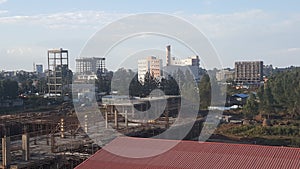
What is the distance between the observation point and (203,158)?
507 cm

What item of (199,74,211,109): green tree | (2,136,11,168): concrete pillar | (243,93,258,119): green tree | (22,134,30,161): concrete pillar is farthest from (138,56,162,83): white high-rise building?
(243,93,258,119): green tree

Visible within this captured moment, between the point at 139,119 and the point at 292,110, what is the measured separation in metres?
6.73

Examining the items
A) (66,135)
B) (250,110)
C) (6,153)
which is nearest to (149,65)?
(66,135)

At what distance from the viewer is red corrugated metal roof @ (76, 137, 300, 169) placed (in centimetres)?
484

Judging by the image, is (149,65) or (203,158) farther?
(149,65)

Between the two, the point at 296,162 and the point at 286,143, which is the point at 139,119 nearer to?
the point at 286,143

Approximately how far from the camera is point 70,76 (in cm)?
2692

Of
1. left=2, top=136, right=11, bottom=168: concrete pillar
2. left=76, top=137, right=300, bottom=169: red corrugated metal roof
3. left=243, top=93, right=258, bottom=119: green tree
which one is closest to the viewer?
left=76, top=137, right=300, bottom=169: red corrugated metal roof

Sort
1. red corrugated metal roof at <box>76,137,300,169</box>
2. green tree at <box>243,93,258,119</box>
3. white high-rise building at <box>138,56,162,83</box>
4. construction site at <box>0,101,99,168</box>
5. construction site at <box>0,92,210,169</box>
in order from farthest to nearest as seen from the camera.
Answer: green tree at <box>243,93,258,119</box> < white high-rise building at <box>138,56,162,83</box> < construction site at <box>0,92,210,169</box> < construction site at <box>0,101,99,168</box> < red corrugated metal roof at <box>76,137,300,169</box>

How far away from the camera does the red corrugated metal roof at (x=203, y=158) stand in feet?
15.9

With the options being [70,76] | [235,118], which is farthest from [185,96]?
[70,76]

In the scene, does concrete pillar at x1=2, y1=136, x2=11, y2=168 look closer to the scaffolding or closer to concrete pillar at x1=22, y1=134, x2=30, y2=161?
concrete pillar at x1=22, y1=134, x2=30, y2=161

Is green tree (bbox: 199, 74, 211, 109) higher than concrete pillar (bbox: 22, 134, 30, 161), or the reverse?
green tree (bbox: 199, 74, 211, 109)

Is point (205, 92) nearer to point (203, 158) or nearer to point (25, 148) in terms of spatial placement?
point (25, 148)
